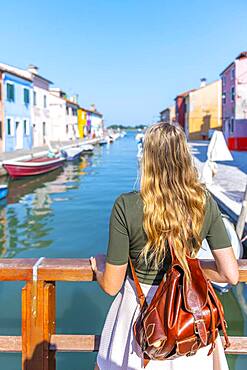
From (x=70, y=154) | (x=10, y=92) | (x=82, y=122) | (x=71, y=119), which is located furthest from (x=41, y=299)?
(x=82, y=122)

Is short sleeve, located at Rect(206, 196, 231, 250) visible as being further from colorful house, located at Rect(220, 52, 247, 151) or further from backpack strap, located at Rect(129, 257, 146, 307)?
colorful house, located at Rect(220, 52, 247, 151)

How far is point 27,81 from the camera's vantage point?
34562mm

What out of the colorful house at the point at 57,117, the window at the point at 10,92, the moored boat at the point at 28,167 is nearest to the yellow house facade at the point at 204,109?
the colorful house at the point at 57,117

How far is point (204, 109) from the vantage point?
50.3 meters

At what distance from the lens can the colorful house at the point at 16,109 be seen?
28.9 m

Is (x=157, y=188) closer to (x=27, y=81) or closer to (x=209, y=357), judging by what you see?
(x=209, y=357)

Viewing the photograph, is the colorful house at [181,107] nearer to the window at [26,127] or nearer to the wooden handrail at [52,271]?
the window at [26,127]

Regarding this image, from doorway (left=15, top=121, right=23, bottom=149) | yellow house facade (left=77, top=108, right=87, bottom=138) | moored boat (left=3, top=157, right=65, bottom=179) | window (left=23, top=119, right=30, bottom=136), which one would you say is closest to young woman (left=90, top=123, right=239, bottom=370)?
moored boat (left=3, top=157, right=65, bottom=179)

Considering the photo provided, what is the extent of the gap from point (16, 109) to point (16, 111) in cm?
17

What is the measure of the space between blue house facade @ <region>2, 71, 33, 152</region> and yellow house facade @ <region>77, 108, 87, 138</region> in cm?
3243

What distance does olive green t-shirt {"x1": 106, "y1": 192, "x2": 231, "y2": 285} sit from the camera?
1643 millimetres

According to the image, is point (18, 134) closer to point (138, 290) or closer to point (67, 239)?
point (67, 239)

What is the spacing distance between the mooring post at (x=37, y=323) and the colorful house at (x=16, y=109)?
89.7ft

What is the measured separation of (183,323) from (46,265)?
799 millimetres
